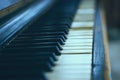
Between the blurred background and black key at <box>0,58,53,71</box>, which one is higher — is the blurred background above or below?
below

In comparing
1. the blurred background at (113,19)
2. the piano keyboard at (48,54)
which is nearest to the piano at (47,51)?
the piano keyboard at (48,54)

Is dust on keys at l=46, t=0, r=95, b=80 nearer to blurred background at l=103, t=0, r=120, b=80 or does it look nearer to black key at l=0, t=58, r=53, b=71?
black key at l=0, t=58, r=53, b=71

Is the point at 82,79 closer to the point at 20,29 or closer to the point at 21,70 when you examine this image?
the point at 21,70

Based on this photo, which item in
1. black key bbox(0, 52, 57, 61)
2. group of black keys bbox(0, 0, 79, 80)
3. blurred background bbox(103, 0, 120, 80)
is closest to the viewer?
group of black keys bbox(0, 0, 79, 80)

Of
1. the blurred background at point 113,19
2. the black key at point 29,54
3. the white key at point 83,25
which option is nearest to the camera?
the black key at point 29,54

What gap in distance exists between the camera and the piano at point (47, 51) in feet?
2.09

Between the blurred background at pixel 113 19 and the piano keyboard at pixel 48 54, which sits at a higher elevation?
the piano keyboard at pixel 48 54

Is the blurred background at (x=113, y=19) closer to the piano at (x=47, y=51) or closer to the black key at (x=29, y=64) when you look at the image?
the piano at (x=47, y=51)

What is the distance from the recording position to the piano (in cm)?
64

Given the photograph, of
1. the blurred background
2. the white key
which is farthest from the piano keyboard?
the blurred background

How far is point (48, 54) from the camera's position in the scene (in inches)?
29.5

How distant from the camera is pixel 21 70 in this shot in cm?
64

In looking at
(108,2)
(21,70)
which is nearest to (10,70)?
(21,70)

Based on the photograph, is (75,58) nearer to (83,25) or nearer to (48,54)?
(48,54)
